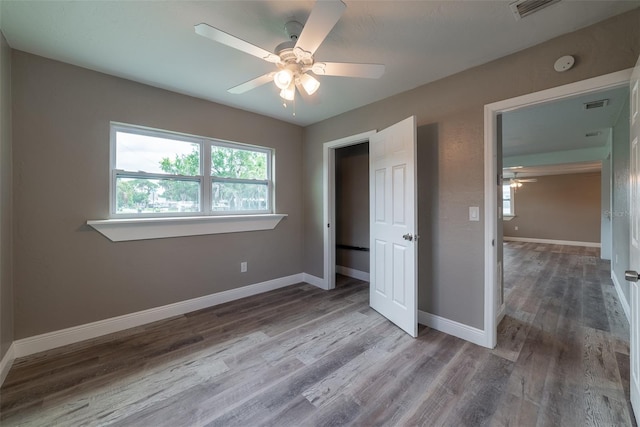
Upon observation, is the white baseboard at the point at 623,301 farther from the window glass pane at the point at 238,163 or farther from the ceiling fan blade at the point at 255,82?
the window glass pane at the point at 238,163

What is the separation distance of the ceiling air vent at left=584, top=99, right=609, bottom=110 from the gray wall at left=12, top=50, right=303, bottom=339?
4466mm

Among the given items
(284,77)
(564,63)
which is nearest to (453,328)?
(564,63)

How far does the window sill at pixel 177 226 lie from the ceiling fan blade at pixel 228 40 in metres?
1.94

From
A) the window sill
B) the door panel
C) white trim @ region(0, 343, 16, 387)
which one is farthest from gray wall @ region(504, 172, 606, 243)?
white trim @ region(0, 343, 16, 387)

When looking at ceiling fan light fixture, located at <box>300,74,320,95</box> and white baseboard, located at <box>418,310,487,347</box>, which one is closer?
ceiling fan light fixture, located at <box>300,74,320,95</box>

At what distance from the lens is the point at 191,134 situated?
2906 mm

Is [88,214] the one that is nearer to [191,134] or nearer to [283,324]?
[191,134]

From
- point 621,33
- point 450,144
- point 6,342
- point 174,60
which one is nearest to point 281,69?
point 174,60

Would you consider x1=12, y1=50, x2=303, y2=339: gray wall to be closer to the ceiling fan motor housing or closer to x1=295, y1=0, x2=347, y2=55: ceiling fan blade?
the ceiling fan motor housing

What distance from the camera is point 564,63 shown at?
1809mm

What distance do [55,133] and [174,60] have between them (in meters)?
1.20

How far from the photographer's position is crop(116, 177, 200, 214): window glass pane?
255 centimetres

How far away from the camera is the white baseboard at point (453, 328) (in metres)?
2.24

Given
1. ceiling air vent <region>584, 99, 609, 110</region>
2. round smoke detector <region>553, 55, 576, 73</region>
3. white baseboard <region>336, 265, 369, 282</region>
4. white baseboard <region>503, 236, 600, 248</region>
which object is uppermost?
ceiling air vent <region>584, 99, 609, 110</region>
